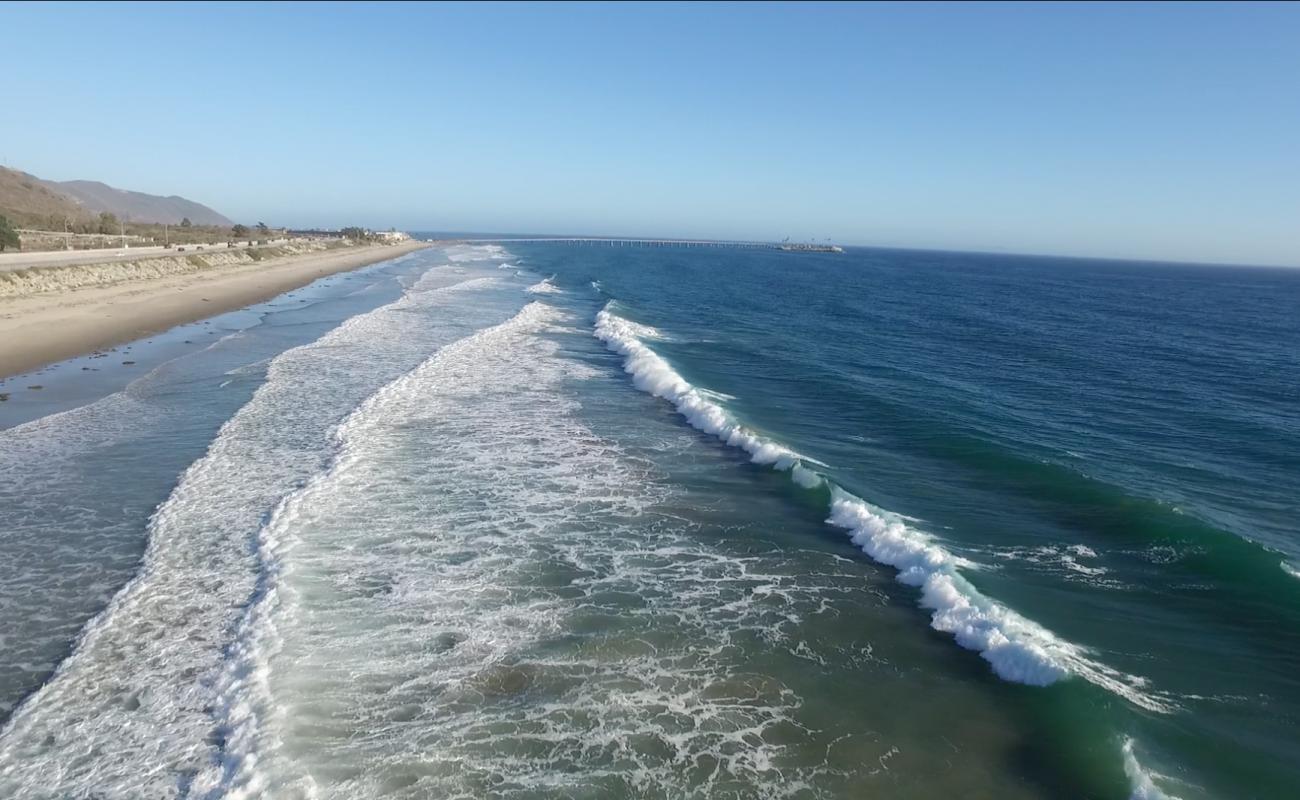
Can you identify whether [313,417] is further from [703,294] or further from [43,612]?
[703,294]

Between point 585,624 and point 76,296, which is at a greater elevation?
point 76,296

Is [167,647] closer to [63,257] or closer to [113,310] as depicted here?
[113,310]

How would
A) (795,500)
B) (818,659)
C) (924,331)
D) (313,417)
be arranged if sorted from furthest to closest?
1. (924,331)
2. (313,417)
3. (795,500)
4. (818,659)

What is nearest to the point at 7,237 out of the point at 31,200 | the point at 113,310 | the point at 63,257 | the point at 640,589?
the point at 63,257

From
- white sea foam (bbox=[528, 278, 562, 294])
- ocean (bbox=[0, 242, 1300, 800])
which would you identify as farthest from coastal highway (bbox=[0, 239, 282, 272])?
white sea foam (bbox=[528, 278, 562, 294])

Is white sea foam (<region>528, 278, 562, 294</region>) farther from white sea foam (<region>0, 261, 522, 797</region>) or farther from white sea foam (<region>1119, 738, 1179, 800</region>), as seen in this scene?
white sea foam (<region>1119, 738, 1179, 800</region>)

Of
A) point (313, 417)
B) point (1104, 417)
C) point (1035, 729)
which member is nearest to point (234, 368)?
point (313, 417)
